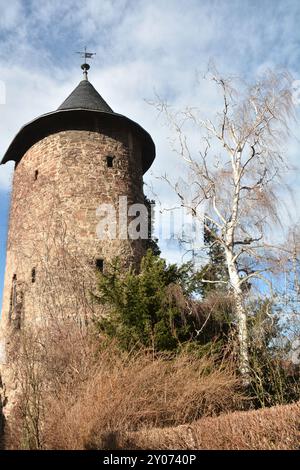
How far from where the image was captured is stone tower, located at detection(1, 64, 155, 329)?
12125 millimetres

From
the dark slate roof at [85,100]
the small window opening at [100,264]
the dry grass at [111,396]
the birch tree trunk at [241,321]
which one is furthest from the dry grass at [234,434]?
the dark slate roof at [85,100]

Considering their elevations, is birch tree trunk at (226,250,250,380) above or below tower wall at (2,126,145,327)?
below

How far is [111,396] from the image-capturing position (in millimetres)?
7207

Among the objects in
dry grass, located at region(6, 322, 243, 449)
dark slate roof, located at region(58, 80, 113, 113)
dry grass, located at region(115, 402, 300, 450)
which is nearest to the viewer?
dry grass, located at region(115, 402, 300, 450)

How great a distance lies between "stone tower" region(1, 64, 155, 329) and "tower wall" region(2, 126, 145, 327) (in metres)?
0.03

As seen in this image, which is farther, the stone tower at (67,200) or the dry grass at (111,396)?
the stone tower at (67,200)

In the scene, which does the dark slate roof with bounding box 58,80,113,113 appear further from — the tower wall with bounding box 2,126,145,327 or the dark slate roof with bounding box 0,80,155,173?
the tower wall with bounding box 2,126,145,327

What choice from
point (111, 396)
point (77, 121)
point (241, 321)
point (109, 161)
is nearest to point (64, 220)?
point (109, 161)

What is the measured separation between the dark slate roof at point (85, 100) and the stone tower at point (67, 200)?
3 cm

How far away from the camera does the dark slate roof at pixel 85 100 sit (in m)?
13.9

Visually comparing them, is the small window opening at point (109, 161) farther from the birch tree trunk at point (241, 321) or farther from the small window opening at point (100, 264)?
the birch tree trunk at point (241, 321)

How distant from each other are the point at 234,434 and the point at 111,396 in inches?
81.7

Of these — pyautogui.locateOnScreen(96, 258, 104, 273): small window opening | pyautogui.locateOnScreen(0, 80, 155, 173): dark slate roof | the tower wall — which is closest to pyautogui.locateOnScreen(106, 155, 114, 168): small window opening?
the tower wall

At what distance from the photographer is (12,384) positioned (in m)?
11.9
